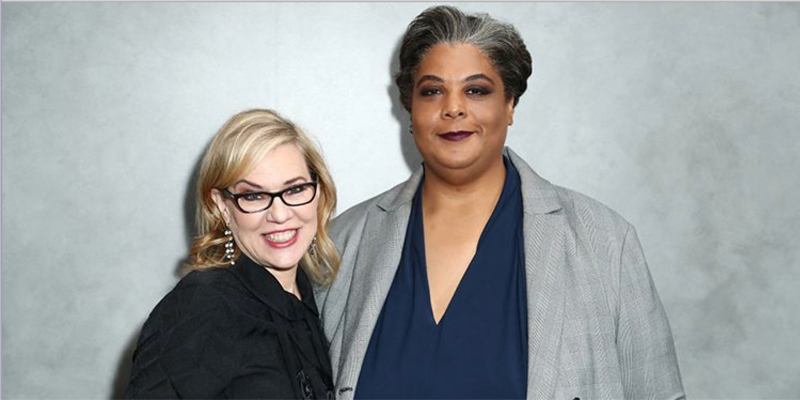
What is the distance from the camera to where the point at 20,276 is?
9.83ft

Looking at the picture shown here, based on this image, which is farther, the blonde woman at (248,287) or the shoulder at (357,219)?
the shoulder at (357,219)

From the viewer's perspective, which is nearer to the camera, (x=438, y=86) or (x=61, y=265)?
(x=438, y=86)

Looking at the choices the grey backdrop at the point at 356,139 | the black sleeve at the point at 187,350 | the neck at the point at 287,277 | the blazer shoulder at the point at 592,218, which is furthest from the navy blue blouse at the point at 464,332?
the grey backdrop at the point at 356,139

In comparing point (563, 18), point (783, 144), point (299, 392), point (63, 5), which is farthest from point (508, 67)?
point (63, 5)

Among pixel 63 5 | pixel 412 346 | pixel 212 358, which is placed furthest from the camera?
pixel 63 5

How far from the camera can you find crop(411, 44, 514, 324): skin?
234 cm

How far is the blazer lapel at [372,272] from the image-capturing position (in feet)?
7.59

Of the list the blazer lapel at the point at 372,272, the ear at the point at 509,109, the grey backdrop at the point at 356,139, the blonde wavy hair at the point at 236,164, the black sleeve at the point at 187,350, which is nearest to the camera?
the black sleeve at the point at 187,350

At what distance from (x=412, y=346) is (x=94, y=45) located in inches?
57.3

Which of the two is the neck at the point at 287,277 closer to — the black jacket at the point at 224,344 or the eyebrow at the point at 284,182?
the black jacket at the point at 224,344

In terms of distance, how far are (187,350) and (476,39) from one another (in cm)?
103

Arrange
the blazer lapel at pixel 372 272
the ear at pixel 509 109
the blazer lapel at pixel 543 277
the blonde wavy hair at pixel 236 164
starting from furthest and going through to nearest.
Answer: the ear at pixel 509 109 → the blazer lapel at pixel 372 272 → the blazer lapel at pixel 543 277 → the blonde wavy hair at pixel 236 164

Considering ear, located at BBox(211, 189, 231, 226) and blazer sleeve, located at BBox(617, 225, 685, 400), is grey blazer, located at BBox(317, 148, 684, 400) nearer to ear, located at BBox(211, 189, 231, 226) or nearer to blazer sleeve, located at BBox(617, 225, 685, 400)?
blazer sleeve, located at BBox(617, 225, 685, 400)

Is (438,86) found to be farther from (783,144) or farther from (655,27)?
(783,144)
